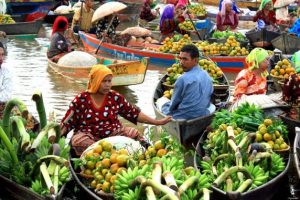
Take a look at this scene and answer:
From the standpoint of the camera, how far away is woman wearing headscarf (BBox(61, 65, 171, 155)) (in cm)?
641

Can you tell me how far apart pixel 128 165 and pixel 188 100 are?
7.43 feet

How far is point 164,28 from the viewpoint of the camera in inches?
575

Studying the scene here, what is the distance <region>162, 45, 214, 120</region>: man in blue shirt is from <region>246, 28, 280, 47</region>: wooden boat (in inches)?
241

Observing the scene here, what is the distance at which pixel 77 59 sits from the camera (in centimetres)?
1205

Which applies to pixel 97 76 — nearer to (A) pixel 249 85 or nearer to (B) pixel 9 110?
(B) pixel 9 110

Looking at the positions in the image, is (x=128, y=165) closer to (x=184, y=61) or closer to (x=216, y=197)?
(x=216, y=197)

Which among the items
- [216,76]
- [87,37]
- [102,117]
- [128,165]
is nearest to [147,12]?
[87,37]

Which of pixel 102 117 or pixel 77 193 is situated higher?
pixel 102 117

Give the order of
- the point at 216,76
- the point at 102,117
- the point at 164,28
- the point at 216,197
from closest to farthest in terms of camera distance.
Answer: the point at 216,197 → the point at 102,117 → the point at 216,76 → the point at 164,28

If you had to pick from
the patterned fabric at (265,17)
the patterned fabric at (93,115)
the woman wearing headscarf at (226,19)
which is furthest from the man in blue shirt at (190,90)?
the woman wearing headscarf at (226,19)

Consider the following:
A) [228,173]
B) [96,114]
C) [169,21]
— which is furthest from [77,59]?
[228,173]

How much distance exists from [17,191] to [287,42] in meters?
8.56

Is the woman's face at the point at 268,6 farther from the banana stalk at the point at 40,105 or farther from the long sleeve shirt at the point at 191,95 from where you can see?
the banana stalk at the point at 40,105

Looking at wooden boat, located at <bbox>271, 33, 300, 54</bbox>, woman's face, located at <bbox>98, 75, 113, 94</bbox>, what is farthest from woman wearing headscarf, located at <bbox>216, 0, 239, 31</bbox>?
woman's face, located at <bbox>98, 75, 113, 94</bbox>
